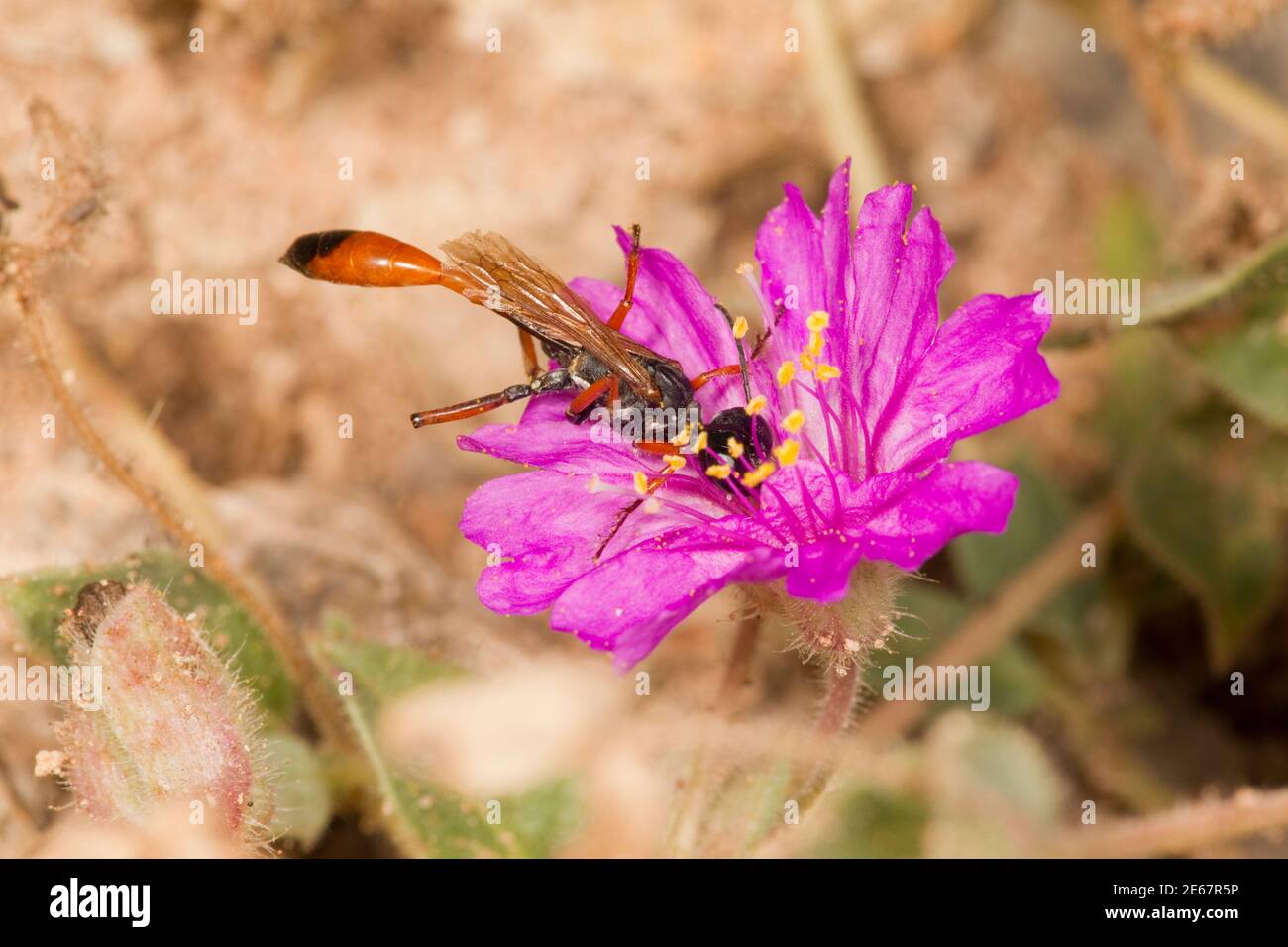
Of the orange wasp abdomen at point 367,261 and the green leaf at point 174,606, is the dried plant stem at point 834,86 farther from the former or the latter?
the green leaf at point 174,606

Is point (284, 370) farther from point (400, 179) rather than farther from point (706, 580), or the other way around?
point (706, 580)

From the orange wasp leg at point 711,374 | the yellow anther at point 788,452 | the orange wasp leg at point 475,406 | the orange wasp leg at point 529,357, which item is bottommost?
the yellow anther at point 788,452

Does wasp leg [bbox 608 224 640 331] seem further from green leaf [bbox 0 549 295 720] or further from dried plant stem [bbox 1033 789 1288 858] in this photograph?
dried plant stem [bbox 1033 789 1288 858]

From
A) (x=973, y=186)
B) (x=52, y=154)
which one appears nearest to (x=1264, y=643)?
(x=973, y=186)

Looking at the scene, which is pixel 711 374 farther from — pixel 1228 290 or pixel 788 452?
pixel 1228 290

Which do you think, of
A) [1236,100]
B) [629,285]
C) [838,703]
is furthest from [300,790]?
[1236,100]

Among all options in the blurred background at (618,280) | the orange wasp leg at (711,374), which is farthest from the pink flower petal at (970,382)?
the blurred background at (618,280)
